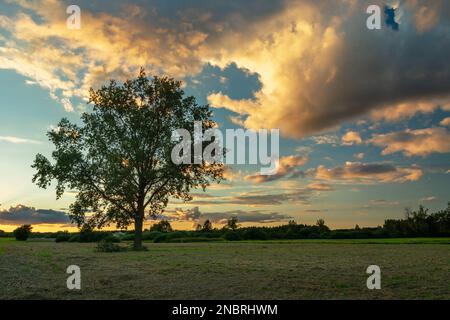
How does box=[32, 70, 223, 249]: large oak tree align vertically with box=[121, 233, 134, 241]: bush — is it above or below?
above

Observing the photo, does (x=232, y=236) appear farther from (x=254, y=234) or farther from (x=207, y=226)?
(x=207, y=226)

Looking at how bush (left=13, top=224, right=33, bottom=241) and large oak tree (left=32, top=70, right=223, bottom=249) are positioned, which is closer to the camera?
large oak tree (left=32, top=70, right=223, bottom=249)

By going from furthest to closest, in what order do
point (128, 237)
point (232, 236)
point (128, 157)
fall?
point (128, 237) → point (232, 236) → point (128, 157)

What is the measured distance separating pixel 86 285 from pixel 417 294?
12100 millimetres

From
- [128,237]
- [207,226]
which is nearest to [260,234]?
[128,237]

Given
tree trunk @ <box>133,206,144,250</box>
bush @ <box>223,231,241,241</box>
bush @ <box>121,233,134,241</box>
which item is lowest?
bush @ <box>121,233,134,241</box>

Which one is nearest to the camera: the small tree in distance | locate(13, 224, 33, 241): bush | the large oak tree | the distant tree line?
the large oak tree

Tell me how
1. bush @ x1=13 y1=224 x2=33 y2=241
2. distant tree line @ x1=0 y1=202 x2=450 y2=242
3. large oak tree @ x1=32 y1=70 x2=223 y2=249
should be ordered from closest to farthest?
large oak tree @ x1=32 y1=70 x2=223 y2=249 < distant tree line @ x1=0 y1=202 x2=450 y2=242 < bush @ x1=13 y1=224 x2=33 y2=241

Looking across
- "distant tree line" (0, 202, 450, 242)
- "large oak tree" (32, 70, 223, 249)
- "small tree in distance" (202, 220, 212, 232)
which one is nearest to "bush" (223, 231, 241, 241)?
"distant tree line" (0, 202, 450, 242)

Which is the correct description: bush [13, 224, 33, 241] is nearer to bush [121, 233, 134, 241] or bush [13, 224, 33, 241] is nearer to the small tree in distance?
bush [121, 233, 134, 241]

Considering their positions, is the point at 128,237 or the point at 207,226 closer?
the point at 128,237

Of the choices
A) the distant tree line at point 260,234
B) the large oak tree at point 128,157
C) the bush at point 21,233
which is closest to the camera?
the large oak tree at point 128,157

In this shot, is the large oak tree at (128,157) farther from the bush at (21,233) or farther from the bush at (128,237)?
the bush at (21,233)

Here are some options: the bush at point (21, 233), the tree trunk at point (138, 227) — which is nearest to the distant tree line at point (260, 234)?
the bush at point (21, 233)
